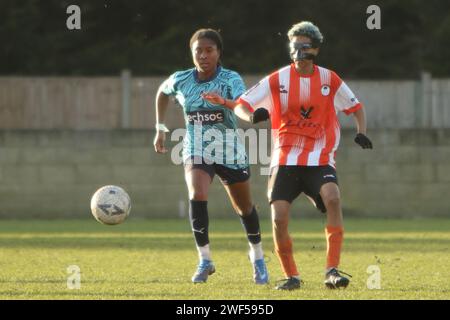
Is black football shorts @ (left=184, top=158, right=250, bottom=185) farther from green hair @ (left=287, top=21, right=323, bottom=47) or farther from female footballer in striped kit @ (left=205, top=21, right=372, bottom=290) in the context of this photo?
green hair @ (left=287, top=21, right=323, bottom=47)

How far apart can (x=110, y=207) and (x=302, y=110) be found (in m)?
2.24

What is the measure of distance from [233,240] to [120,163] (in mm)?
4848

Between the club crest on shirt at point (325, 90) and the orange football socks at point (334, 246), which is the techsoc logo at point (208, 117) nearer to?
the club crest on shirt at point (325, 90)

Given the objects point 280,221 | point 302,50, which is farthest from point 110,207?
point 302,50

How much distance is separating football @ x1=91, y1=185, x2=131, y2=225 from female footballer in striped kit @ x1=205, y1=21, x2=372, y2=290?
5.95ft

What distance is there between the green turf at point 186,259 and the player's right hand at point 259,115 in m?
1.20

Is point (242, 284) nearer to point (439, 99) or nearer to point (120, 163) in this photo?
point (120, 163)

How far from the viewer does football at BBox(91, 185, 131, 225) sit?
1099 centimetres

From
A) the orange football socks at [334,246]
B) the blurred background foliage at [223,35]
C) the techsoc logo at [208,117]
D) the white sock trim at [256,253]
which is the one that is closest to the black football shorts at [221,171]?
the techsoc logo at [208,117]

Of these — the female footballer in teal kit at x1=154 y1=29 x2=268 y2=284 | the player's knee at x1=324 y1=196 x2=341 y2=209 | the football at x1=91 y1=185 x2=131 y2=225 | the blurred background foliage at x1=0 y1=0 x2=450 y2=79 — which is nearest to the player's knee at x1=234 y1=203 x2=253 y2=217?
the female footballer in teal kit at x1=154 y1=29 x2=268 y2=284

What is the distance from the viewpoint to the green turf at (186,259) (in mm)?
9273

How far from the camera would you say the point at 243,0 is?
1110 inches

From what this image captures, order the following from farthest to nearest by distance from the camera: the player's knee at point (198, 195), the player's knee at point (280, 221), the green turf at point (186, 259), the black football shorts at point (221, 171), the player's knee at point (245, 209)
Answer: the player's knee at point (245, 209) < the black football shorts at point (221, 171) < the player's knee at point (198, 195) < the player's knee at point (280, 221) < the green turf at point (186, 259)
